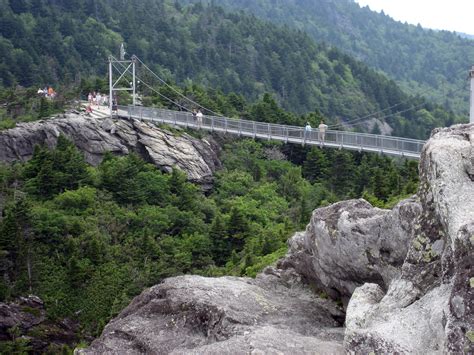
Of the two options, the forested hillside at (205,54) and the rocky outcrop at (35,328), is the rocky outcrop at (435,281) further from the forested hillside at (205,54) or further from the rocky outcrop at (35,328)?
the forested hillside at (205,54)

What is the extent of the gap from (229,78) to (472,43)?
333 ft

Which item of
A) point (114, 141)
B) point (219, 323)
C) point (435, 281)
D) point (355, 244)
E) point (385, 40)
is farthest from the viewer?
point (385, 40)

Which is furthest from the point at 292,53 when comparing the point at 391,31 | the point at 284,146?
the point at 391,31

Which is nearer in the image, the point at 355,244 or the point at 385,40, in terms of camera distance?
the point at 355,244

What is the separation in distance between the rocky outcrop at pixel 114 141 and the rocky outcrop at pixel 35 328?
9.74 metres

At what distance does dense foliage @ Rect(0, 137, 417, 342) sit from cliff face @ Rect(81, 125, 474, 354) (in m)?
11.4

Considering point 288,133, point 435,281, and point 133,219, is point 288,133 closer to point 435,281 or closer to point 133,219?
point 133,219

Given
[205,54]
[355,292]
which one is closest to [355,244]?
[355,292]

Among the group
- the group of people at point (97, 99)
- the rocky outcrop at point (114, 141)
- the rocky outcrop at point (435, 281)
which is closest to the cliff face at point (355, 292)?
the rocky outcrop at point (435, 281)

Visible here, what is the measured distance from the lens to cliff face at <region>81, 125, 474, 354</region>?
6.70 m

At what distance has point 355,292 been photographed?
8.02m

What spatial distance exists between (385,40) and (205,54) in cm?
10025

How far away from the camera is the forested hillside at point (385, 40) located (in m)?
147

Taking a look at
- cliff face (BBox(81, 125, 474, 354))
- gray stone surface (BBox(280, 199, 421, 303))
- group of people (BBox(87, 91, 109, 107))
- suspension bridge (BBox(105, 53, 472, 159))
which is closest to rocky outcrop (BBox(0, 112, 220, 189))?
suspension bridge (BBox(105, 53, 472, 159))
